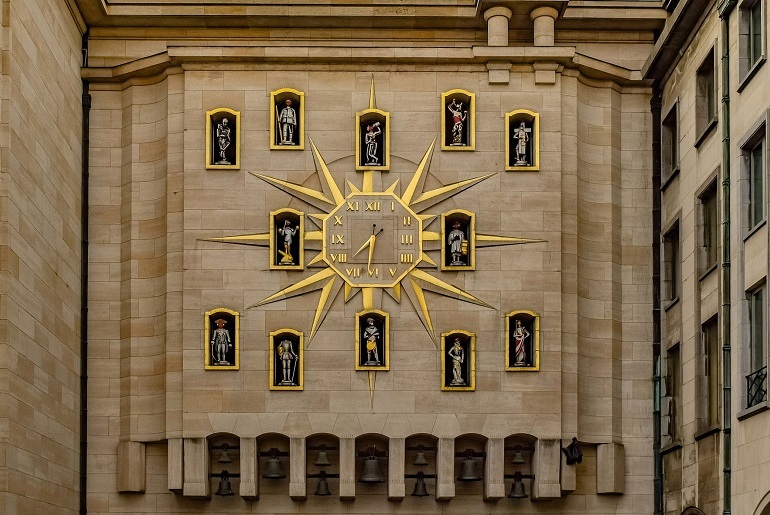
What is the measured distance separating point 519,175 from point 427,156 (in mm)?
2431

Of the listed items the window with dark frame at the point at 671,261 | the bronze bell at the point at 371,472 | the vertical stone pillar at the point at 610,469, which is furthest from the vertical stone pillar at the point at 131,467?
the window with dark frame at the point at 671,261

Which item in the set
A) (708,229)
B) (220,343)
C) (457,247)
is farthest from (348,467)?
(708,229)

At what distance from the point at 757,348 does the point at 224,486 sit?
14561mm

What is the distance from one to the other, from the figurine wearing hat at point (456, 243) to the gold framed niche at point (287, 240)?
3.81 m

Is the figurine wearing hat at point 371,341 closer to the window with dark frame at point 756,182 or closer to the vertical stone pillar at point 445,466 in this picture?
the vertical stone pillar at point 445,466

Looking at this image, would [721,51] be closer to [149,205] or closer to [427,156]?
[427,156]

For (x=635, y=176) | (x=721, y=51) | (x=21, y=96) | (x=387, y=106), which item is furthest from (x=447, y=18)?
(x=21, y=96)

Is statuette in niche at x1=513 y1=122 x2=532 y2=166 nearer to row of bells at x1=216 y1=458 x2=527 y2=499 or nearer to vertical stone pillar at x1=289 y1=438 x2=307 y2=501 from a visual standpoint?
row of bells at x1=216 y1=458 x2=527 y2=499

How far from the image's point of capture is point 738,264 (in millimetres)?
38156

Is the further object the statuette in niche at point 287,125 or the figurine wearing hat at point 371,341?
the statuette in niche at point 287,125

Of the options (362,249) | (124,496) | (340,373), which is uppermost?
(362,249)

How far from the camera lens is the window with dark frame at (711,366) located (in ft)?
136

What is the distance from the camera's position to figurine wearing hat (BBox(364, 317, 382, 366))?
45.5 meters

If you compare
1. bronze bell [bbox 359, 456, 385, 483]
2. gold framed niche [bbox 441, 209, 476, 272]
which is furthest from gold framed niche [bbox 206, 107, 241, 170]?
bronze bell [bbox 359, 456, 385, 483]
